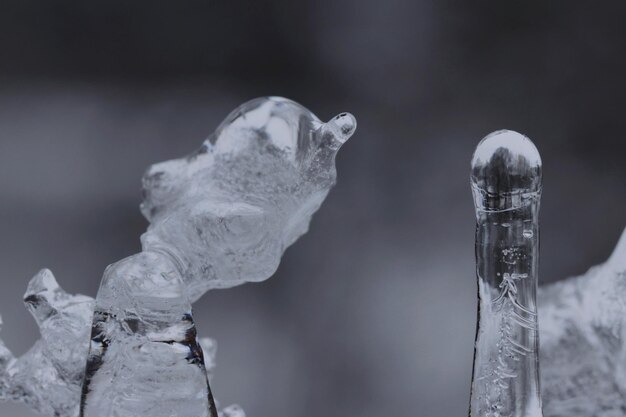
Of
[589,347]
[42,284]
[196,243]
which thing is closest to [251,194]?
[196,243]

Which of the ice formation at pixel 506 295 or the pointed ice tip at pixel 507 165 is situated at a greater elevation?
the pointed ice tip at pixel 507 165

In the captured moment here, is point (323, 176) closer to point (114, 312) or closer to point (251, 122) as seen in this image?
point (251, 122)

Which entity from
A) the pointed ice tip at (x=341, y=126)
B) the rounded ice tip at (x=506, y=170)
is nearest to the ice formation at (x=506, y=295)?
the rounded ice tip at (x=506, y=170)

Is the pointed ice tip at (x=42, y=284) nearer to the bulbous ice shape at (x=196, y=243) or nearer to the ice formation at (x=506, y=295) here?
the bulbous ice shape at (x=196, y=243)

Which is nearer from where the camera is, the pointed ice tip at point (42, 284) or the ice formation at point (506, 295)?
the ice formation at point (506, 295)

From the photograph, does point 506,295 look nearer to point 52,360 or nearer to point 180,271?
point 180,271

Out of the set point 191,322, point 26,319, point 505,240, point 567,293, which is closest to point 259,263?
point 191,322

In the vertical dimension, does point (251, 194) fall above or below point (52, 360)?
above

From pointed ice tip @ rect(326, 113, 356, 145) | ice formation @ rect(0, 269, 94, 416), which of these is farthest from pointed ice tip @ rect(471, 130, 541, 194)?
ice formation @ rect(0, 269, 94, 416)

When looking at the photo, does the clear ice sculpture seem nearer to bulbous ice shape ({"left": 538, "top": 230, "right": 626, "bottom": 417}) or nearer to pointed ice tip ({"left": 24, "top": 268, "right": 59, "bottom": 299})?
pointed ice tip ({"left": 24, "top": 268, "right": 59, "bottom": 299})
